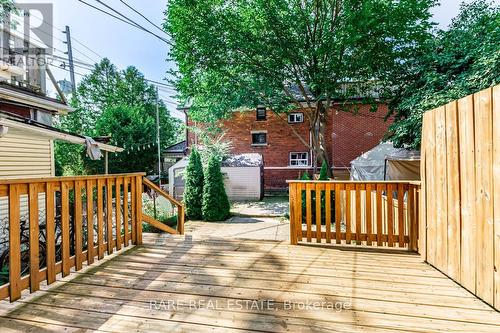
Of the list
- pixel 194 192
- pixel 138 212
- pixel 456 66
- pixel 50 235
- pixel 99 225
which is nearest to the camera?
pixel 50 235

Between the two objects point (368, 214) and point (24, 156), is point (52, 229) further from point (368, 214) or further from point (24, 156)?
point (24, 156)

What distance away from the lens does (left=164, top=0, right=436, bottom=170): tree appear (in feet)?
31.7

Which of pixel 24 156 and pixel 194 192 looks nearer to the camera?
pixel 24 156

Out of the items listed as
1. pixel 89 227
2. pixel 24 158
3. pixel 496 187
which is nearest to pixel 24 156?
pixel 24 158

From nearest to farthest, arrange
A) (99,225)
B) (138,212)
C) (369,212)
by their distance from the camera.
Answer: (99,225) → (369,212) → (138,212)

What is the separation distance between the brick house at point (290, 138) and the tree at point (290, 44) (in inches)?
183

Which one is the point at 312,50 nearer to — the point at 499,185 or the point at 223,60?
the point at 223,60

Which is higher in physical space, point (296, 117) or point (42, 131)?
point (296, 117)

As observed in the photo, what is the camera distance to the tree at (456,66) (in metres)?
6.43

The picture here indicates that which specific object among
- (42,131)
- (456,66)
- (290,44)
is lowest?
(42,131)

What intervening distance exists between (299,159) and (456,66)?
11.0 meters

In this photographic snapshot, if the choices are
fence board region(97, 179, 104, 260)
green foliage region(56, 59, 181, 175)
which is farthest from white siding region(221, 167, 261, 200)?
fence board region(97, 179, 104, 260)

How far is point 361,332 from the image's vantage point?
1771mm

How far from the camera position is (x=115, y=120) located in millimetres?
19609
